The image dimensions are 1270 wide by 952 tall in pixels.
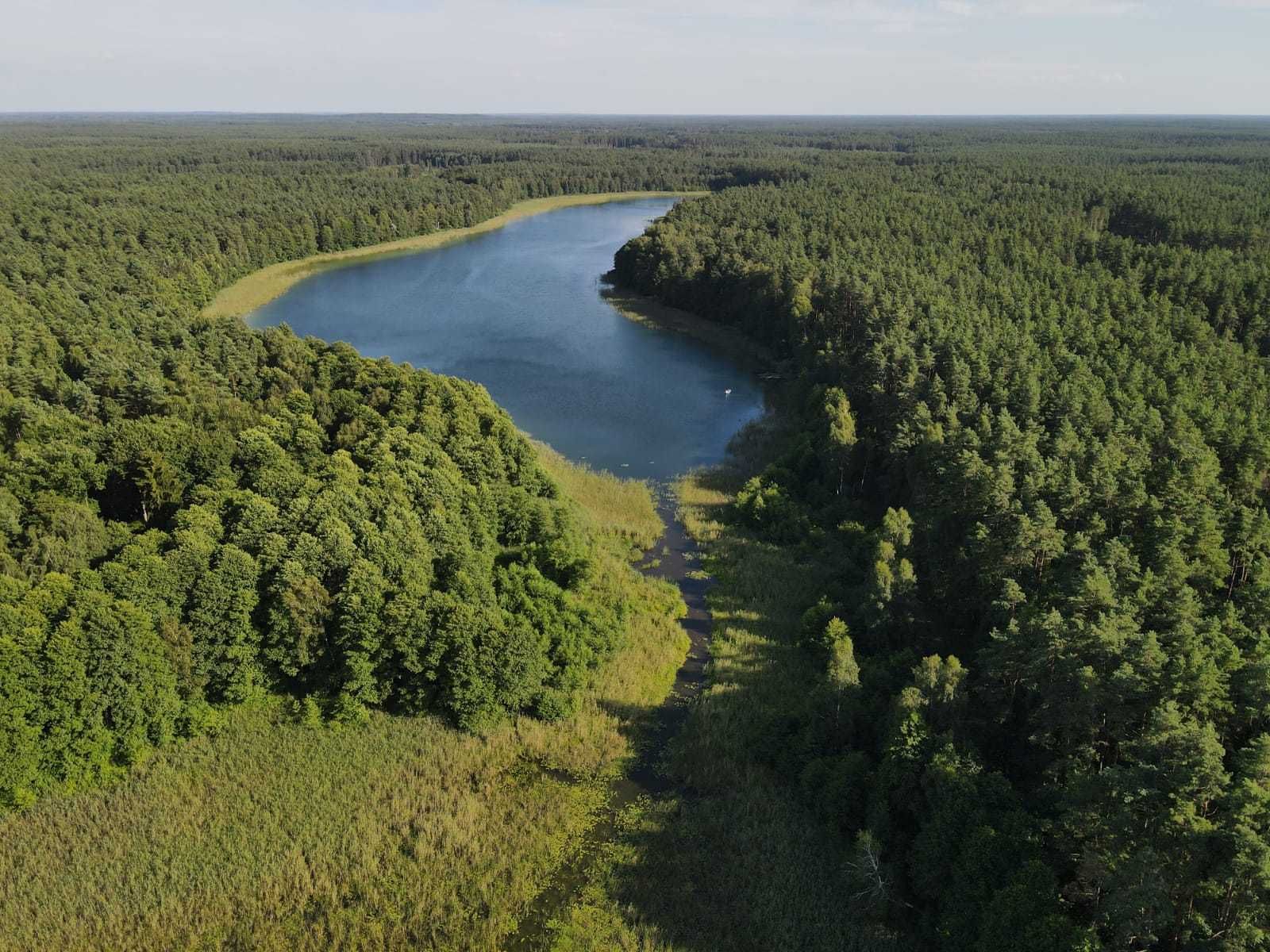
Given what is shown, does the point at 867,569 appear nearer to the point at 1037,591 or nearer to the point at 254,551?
the point at 1037,591

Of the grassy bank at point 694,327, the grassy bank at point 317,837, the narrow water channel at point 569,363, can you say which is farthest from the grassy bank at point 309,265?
the grassy bank at point 317,837

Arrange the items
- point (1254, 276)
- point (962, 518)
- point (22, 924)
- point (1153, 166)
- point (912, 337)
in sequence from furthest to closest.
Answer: point (1153, 166) → point (1254, 276) → point (912, 337) → point (962, 518) → point (22, 924)

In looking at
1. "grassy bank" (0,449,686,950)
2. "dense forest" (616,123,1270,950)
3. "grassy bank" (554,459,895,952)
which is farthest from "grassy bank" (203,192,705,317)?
"grassy bank" (554,459,895,952)

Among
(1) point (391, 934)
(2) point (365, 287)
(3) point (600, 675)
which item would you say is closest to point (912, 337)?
(3) point (600, 675)

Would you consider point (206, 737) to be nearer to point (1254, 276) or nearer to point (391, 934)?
point (391, 934)

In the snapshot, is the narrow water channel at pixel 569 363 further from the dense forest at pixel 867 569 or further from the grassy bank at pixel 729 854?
the dense forest at pixel 867 569

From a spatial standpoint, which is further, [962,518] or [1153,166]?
[1153,166]

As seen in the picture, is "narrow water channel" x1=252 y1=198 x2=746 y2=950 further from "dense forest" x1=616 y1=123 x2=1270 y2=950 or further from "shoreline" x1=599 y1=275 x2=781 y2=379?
"dense forest" x1=616 y1=123 x2=1270 y2=950
